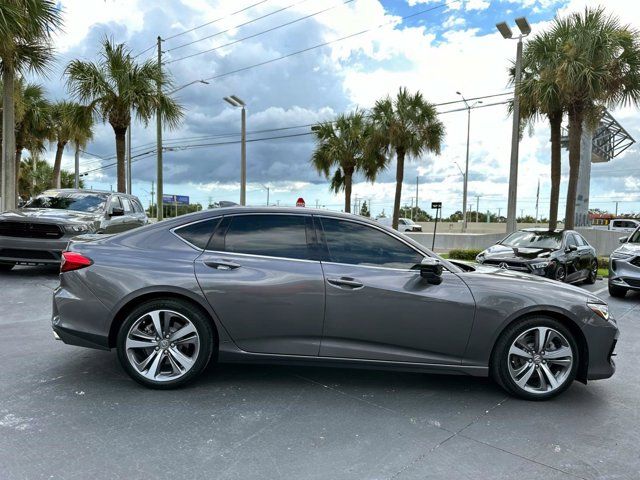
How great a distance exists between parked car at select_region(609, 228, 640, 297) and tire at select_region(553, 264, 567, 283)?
34.5 inches

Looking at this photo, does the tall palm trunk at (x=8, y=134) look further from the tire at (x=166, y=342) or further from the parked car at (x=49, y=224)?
the tire at (x=166, y=342)

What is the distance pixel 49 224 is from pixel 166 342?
619 centimetres

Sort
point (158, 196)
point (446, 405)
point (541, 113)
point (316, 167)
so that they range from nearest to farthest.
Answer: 1. point (446, 405)
2. point (541, 113)
3. point (158, 196)
4. point (316, 167)

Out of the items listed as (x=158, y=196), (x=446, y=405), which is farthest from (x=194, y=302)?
(x=158, y=196)

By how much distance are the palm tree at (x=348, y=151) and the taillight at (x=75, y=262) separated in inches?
870

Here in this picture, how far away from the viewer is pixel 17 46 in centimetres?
1356

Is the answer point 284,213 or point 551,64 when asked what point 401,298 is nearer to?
point 284,213

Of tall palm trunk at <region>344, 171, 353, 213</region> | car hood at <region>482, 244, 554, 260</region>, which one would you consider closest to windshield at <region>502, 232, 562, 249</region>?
car hood at <region>482, 244, 554, 260</region>

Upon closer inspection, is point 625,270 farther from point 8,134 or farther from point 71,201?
point 8,134

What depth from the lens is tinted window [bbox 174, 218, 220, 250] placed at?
12.9 feet

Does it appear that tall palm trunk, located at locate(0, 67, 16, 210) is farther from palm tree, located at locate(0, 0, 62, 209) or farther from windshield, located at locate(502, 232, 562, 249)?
windshield, located at locate(502, 232, 562, 249)

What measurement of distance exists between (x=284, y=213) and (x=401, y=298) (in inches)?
47.3

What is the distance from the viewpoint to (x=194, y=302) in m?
3.75

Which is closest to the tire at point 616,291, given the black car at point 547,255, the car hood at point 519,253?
the black car at point 547,255
